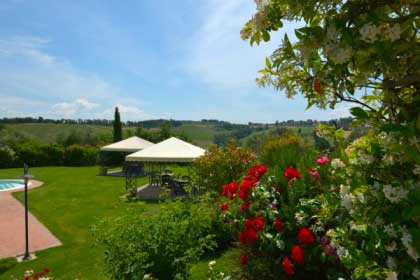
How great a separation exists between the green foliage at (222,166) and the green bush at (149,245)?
5160mm

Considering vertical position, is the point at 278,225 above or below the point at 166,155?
below

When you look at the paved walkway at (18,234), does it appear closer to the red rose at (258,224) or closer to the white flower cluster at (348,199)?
the red rose at (258,224)

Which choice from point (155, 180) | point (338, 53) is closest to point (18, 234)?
point (155, 180)

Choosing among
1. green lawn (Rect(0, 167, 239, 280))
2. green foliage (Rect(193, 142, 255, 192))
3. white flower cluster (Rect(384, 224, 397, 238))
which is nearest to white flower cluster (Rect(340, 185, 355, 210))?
white flower cluster (Rect(384, 224, 397, 238))

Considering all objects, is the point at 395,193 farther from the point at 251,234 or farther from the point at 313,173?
the point at 313,173

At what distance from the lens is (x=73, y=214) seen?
959cm

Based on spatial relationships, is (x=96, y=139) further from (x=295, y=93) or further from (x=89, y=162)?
(x=295, y=93)

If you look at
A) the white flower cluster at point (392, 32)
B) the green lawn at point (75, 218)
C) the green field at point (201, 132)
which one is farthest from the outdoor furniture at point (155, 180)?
the green field at point (201, 132)

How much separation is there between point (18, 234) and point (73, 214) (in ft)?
5.85

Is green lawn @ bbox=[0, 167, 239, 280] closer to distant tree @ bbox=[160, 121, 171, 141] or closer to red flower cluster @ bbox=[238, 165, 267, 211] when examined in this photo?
red flower cluster @ bbox=[238, 165, 267, 211]

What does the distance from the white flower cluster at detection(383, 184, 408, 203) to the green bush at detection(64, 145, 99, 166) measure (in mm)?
26670

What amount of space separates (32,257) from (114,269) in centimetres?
396

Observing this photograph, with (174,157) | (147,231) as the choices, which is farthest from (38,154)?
(147,231)

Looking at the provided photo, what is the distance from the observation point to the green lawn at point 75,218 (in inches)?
198
